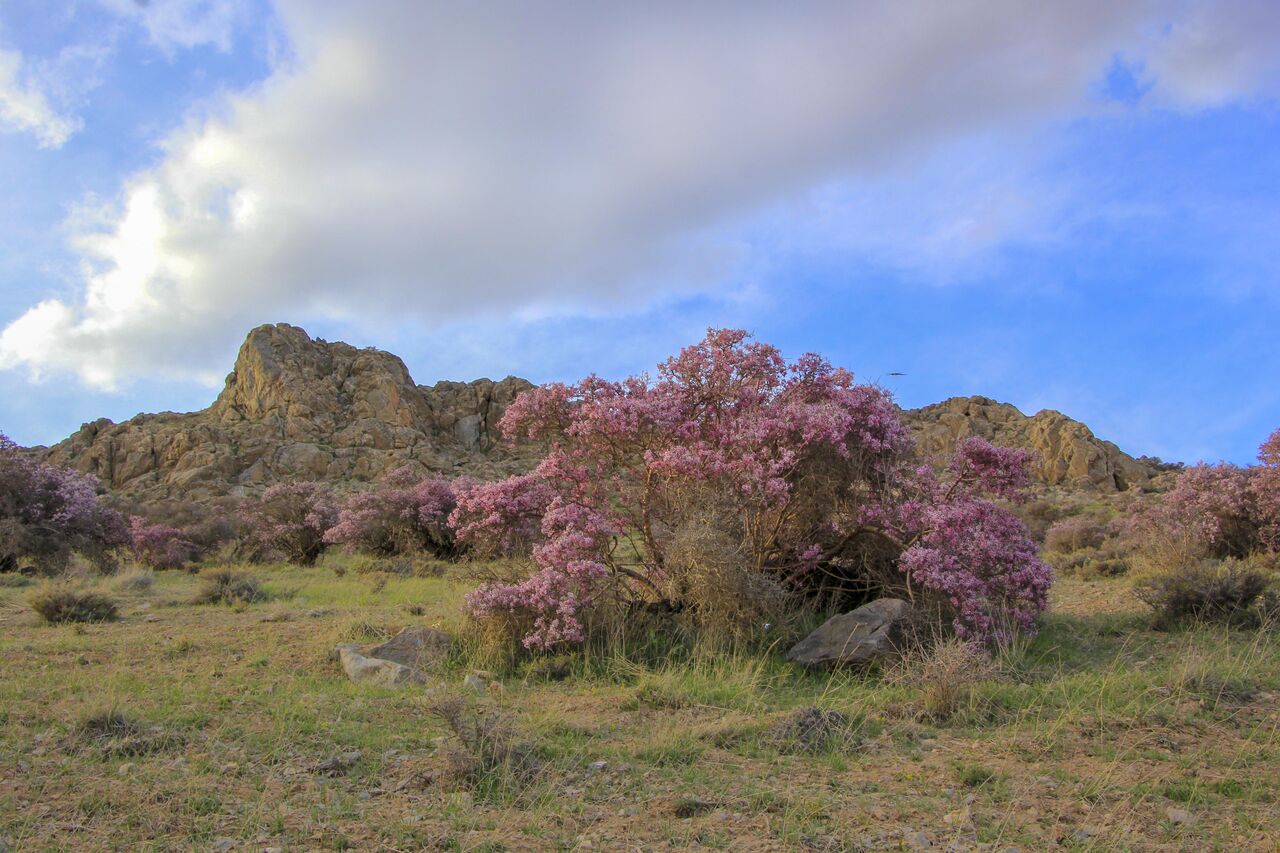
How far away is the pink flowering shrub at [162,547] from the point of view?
2212 cm

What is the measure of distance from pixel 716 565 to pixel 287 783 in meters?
4.46

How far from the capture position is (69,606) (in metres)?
11.2

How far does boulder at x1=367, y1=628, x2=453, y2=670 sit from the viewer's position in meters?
8.55

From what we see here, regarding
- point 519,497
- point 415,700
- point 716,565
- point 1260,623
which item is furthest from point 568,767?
point 1260,623

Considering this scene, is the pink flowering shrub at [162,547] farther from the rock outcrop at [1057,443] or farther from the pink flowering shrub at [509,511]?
the rock outcrop at [1057,443]

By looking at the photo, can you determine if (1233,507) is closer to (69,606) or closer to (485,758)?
(485,758)

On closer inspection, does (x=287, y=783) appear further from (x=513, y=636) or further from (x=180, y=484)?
(x=180, y=484)

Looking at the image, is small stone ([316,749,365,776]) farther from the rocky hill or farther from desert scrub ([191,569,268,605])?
the rocky hill

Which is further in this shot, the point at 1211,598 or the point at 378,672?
the point at 1211,598

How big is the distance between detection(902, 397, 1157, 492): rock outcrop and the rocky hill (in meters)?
0.08

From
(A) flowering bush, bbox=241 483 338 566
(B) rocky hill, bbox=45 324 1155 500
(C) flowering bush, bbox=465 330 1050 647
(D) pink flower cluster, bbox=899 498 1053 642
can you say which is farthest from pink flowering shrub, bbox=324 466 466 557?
(B) rocky hill, bbox=45 324 1155 500

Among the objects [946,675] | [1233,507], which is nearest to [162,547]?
[946,675]

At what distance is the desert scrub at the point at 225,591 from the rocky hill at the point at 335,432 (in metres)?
28.9

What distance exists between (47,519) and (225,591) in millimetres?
8161
